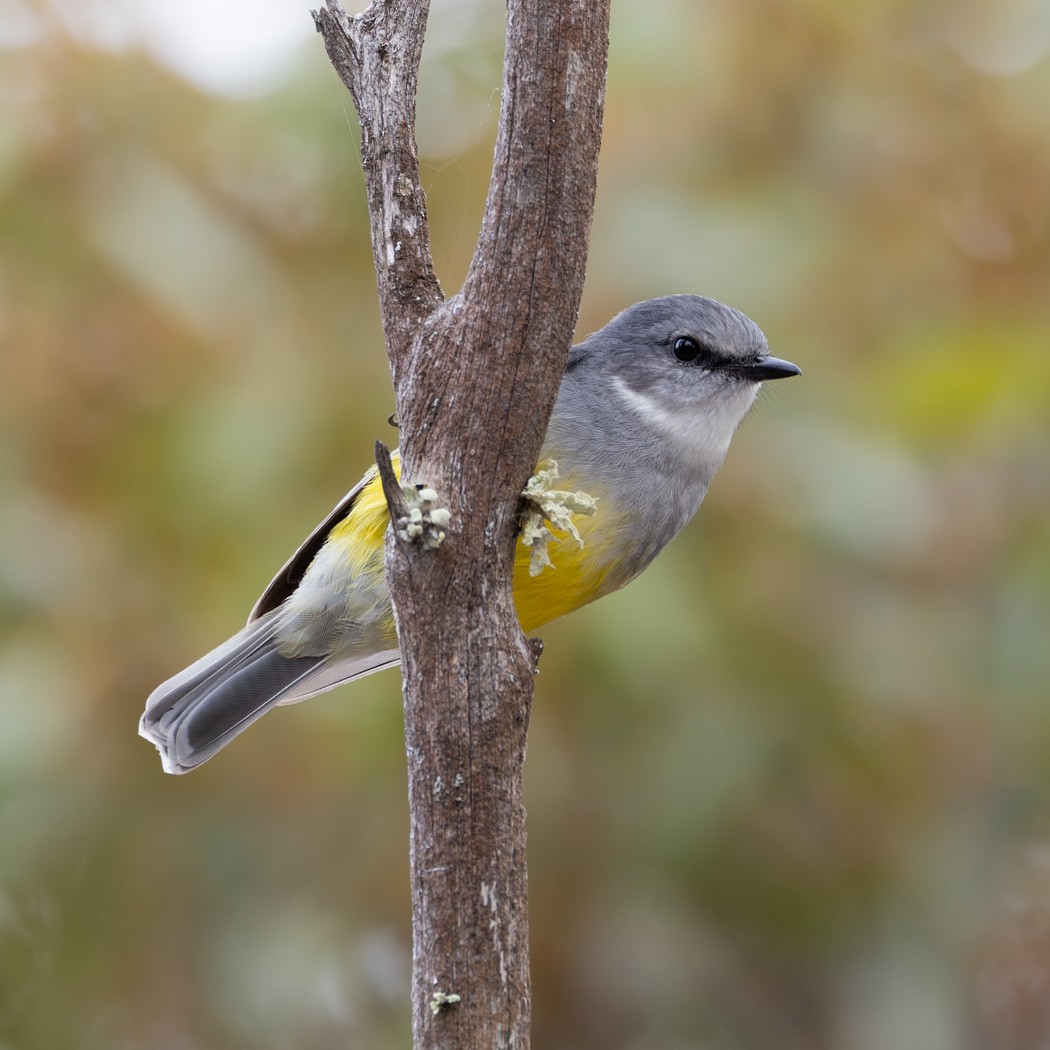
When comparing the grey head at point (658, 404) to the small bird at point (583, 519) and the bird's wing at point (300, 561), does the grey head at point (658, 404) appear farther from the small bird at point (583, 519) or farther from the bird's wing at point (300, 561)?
the bird's wing at point (300, 561)

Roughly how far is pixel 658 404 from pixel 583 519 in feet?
1.61

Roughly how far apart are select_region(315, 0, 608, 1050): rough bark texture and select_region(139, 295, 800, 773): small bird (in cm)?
98

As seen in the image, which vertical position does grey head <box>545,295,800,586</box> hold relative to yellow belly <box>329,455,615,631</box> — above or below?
above

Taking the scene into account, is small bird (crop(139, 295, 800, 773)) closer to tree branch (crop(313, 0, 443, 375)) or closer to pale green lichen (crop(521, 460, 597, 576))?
pale green lichen (crop(521, 460, 597, 576))

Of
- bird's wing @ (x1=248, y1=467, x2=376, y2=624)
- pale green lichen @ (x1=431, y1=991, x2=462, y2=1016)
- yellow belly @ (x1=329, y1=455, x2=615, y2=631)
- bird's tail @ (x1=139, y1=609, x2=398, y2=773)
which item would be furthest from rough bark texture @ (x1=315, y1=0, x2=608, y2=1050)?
bird's tail @ (x1=139, y1=609, x2=398, y2=773)

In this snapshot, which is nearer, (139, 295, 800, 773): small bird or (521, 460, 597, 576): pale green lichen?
(521, 460, 597, 576): pale green lichen

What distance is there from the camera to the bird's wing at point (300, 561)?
324 centimetres

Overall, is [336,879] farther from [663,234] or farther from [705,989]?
[663,234]

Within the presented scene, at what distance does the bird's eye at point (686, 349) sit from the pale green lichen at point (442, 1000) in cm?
186

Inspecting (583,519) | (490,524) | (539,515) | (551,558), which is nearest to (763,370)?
(583,519)

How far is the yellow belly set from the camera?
290cm

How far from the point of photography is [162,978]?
3.55 meters

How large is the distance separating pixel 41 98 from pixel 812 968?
124 inches

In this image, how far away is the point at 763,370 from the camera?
10.9 feet
